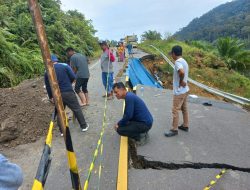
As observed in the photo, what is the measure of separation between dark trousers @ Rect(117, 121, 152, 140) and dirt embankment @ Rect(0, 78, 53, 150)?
205 centimetres

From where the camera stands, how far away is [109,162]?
5.07 metres

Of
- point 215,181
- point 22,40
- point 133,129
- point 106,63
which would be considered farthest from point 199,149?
point 22,40

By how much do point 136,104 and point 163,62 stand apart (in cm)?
1328

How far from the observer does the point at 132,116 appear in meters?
5.52

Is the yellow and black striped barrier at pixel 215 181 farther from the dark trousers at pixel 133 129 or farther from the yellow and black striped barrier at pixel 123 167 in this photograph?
the dark trousers at pixel 133 129

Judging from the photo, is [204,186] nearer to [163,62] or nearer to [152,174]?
[152,174]

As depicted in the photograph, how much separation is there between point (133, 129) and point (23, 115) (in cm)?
325

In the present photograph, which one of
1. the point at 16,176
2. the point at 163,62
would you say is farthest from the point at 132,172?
the point at 163,62

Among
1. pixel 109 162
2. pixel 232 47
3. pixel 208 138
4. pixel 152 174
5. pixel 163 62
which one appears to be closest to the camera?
pixel 152 174

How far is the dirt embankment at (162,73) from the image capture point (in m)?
12.7

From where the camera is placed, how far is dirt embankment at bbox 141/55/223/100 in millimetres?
12708

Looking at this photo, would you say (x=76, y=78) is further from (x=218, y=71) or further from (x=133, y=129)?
(x=218, y=71)

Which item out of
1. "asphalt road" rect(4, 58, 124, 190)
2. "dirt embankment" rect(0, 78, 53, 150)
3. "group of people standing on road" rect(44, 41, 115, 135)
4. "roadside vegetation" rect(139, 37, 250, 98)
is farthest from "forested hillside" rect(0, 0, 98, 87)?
"roadside vegetation" rect(139, 37, 250, 98)

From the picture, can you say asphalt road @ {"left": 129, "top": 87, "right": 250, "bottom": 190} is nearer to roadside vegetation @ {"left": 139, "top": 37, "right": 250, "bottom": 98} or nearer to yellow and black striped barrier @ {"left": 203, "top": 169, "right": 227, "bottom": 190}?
yellow and black striped barrier @ {"left": 203, "top": 169, "right": 227, "bottom": 190}
